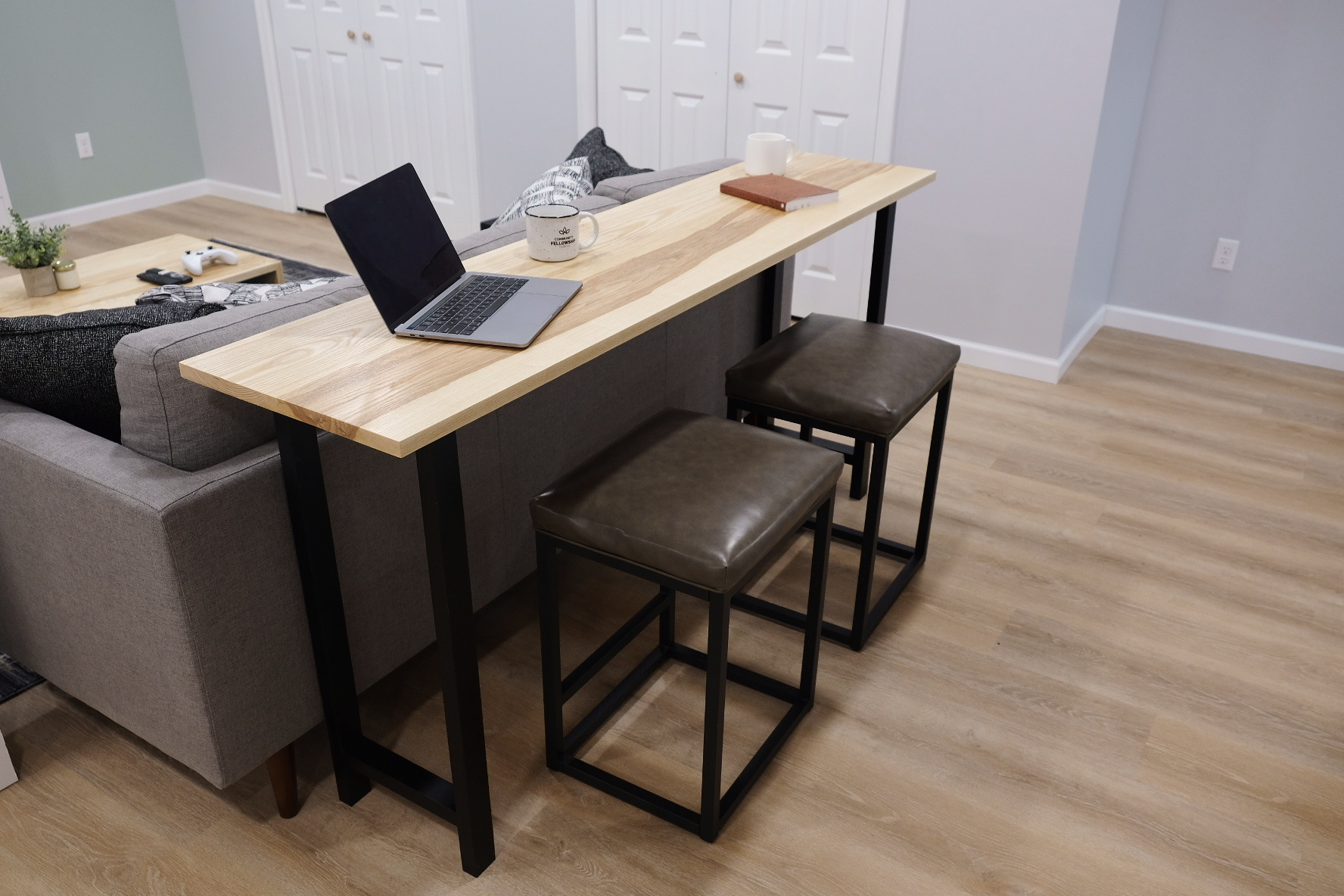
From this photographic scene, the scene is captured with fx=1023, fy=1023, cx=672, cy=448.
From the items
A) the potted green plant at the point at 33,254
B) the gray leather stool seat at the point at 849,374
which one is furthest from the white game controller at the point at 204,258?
the gray leather stool seat at the point at 849,374

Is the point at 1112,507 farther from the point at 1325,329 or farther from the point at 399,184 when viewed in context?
the point at 399,184

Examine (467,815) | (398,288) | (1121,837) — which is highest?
(398,288)

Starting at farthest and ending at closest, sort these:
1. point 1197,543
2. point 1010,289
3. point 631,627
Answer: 1. point 1010,289
2. point 1197,543
3. point 631,627

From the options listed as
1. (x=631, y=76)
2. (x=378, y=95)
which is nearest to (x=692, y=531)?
(x=631, y=76)

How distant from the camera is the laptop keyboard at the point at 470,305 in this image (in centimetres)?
150

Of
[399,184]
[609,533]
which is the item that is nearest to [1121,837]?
[609,533]

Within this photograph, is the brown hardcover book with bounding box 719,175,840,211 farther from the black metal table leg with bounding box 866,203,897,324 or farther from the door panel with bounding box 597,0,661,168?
the door panel with bounding box 597,0,661,168

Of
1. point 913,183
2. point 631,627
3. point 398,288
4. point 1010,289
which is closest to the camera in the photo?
point 398,288

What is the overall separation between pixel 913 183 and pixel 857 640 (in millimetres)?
1026

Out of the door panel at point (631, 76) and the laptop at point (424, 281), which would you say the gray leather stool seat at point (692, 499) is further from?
the door panel at point (631, 76)

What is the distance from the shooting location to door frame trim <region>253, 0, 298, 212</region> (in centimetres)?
508

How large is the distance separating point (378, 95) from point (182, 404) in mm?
3786

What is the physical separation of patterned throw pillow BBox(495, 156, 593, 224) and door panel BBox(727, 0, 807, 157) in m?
1.21

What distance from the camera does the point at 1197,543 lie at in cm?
262
